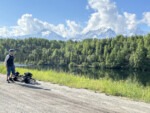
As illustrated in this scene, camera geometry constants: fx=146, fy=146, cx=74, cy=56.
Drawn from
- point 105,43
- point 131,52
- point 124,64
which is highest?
point 105,43

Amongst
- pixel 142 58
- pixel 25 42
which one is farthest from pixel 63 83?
pixel 25 42

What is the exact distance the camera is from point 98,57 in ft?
346

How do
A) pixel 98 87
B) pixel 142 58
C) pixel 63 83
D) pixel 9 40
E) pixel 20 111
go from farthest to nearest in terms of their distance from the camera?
pixel 9 40
pixel 142 58
pixel 63 83
pixel 98 87
pixel 20 111

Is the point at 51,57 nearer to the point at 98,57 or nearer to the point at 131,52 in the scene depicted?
the point at 98,57

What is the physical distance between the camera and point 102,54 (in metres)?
110

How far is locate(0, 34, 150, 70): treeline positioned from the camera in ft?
281

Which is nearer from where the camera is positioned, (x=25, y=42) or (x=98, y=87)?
(x=98, y=87)

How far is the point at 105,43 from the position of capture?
115 meters

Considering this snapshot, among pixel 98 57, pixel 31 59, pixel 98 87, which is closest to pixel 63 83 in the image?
pixel 98 87

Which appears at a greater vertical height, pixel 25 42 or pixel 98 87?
pixel 25 42

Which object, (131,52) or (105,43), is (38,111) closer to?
(131,52)

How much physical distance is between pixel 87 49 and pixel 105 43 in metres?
15.4

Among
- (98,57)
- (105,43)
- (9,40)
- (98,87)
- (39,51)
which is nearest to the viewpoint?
(98,87)

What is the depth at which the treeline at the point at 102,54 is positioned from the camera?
8556cm
